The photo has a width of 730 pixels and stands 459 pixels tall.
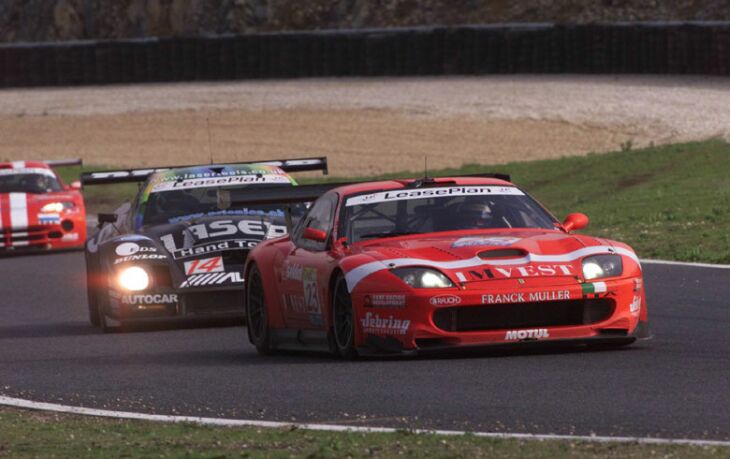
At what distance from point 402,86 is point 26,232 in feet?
72.8

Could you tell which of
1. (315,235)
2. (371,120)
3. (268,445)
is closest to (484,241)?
(315,235)

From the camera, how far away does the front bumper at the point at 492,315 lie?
30.1ft

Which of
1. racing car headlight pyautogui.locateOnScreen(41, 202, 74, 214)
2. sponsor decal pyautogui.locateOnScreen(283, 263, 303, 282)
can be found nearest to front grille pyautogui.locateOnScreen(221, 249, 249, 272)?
sponsor decal pyautogui.locateOnScreen(283, 263, 303, 282)

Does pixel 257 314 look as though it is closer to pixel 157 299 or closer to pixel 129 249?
pixel 157 299

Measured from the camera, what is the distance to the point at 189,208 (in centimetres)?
1381

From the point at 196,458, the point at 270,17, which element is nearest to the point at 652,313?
the point at 196,458

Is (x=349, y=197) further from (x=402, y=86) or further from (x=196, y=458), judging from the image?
(x=402, y=86)

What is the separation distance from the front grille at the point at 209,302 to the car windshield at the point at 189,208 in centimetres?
101

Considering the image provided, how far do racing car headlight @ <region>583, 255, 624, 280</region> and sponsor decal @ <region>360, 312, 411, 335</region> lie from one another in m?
1.00

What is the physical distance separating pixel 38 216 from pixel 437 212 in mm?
12752

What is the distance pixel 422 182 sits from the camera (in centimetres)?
1062

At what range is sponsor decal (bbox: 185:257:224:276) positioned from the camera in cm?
1255

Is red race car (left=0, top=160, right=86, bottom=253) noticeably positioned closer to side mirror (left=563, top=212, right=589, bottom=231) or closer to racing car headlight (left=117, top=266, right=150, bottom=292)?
racing car headlight (left=117, top=266, right=150, bottom=292)

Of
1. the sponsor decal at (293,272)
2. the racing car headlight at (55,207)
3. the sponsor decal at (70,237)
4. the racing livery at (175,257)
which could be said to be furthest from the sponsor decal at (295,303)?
the racing car headlight at (55,207)
